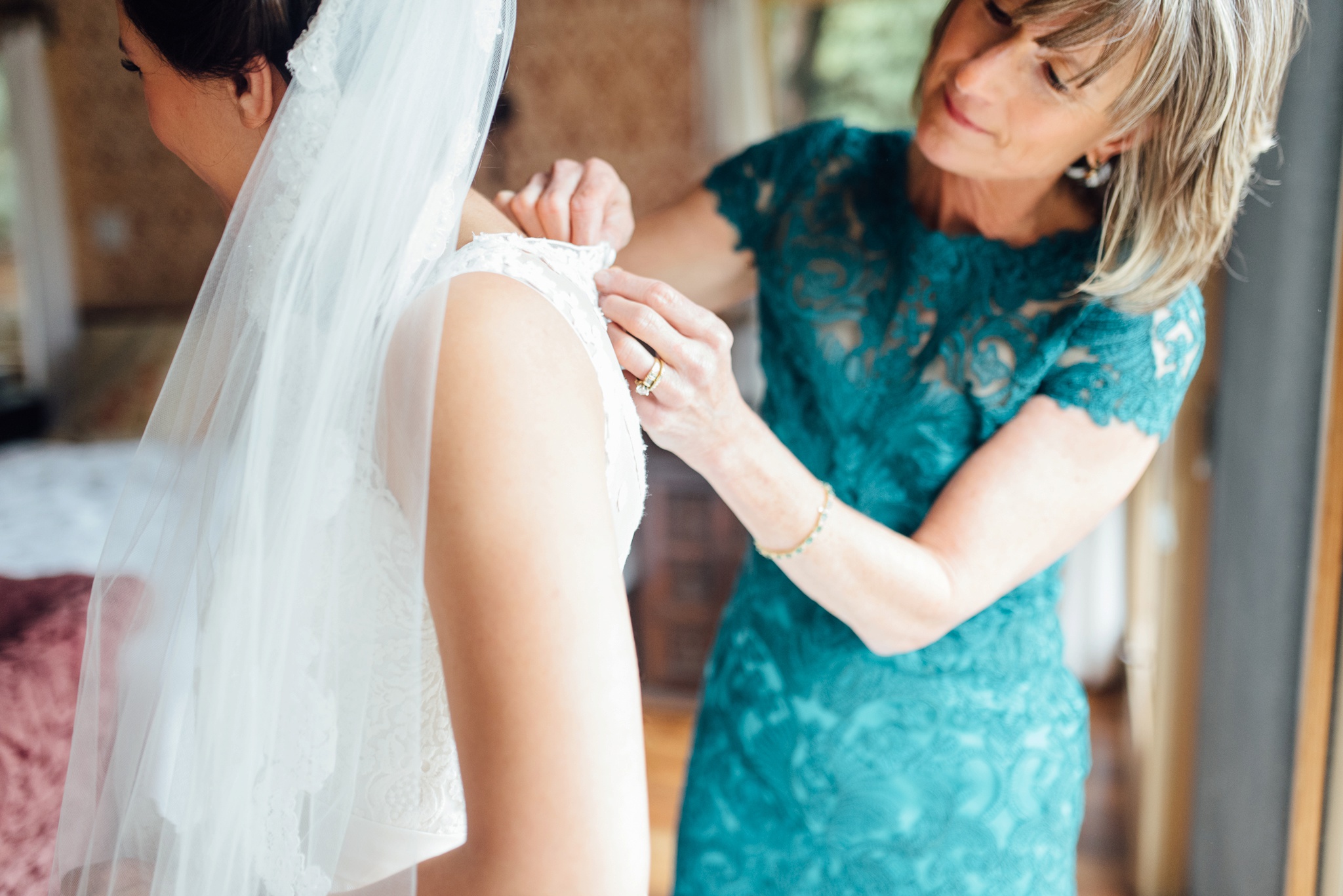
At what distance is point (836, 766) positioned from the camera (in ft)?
3.56

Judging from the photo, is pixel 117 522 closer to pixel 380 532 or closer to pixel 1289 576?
pixel 380 532

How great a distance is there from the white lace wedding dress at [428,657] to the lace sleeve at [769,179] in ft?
1.51

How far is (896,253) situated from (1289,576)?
0.84 metres

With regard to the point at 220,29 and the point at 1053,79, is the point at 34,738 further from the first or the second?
the point at 1053,79

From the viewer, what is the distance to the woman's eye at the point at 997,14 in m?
0.95

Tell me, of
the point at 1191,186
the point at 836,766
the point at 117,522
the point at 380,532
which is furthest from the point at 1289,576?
the point at 117,522

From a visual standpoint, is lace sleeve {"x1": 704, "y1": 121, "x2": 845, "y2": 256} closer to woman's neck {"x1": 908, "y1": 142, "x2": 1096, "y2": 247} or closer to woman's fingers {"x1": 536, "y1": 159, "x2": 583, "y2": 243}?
woman's neck {"x1": 908, "y1": 142, "x2": 1096, "y2": 247}

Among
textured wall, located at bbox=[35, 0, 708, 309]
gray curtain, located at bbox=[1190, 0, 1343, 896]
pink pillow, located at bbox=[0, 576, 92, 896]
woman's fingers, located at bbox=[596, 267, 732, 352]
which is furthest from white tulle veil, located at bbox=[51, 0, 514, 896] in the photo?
textured wall, located at bbox=[35, 0, 708, 309]

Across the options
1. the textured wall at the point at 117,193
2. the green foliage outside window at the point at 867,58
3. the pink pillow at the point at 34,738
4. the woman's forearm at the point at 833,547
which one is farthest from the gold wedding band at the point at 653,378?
the textured wall at the point at 117,193

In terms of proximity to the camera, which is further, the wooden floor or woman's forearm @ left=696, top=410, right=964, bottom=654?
the wooden floor

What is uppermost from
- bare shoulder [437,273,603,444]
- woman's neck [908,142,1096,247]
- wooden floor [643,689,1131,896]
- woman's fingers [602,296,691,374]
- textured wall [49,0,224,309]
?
textured wall [49,0,224,309]

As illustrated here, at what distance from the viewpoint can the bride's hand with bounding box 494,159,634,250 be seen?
0.93 meters

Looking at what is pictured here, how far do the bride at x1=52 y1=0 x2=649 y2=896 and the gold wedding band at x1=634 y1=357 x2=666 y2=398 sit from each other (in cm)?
4

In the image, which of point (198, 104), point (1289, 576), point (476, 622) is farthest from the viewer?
point (1289, 576)
